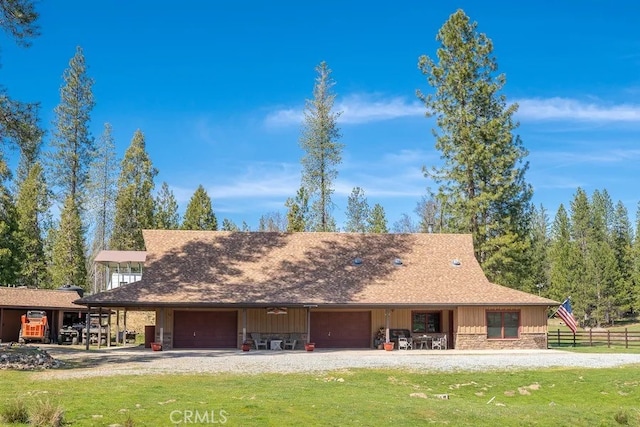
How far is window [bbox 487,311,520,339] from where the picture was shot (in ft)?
107

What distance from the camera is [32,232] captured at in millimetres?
49062

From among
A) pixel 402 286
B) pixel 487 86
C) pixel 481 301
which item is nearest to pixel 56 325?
pixel 402 286

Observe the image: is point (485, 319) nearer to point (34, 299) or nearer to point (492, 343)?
point (492, 343)

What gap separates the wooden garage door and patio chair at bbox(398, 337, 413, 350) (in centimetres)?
774

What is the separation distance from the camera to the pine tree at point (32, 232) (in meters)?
47.8

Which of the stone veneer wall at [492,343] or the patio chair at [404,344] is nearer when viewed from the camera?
the patio chair at [404,344]

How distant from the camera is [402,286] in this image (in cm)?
3297

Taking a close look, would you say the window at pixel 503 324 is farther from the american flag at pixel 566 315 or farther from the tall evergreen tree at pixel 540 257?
the tall evergreen tree at pixel 540 257

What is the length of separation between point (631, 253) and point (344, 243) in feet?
148

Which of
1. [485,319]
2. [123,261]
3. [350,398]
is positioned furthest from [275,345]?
[123,261]

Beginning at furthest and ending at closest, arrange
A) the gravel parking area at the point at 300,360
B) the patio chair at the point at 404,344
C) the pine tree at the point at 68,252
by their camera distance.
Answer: the pine tree at the point at 68,252, the patio chair at the point at 404,344, the gravel parking area at the point at 300,360

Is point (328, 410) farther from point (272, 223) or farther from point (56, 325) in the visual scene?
point (272, 223)

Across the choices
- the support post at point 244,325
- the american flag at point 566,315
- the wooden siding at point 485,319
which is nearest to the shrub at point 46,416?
the support post at point 244,325

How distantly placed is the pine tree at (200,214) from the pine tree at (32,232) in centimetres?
1046
